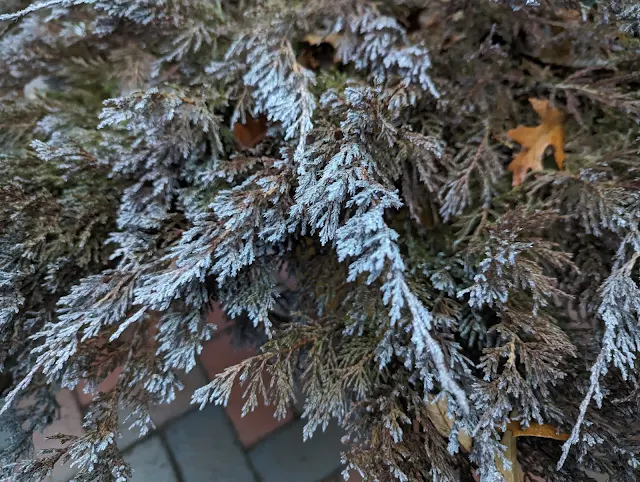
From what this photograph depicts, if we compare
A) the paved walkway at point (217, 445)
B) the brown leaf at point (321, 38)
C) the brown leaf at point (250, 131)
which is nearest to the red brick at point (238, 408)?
the paved walkway at point (217, 445)

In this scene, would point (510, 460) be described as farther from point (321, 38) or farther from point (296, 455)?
point (321, 38)

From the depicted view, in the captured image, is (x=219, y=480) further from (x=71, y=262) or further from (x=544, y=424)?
(x=544, y=424)

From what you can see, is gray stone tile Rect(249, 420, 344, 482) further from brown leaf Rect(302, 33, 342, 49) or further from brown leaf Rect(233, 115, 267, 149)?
brown leaf Rect(302, 33, 342, 49)

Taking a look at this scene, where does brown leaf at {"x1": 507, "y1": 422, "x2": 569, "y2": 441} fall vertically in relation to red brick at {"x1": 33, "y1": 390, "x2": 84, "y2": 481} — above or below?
below

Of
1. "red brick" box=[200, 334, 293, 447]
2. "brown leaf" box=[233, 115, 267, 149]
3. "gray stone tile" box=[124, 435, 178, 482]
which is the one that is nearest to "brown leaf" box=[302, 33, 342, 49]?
"brown leaf" box=[233, 115, 267, 149]

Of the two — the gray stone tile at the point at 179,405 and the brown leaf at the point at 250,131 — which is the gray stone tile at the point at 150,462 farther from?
the brown leaf at the point at 250,131

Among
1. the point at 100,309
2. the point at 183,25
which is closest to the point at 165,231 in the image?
the point at 100,309
